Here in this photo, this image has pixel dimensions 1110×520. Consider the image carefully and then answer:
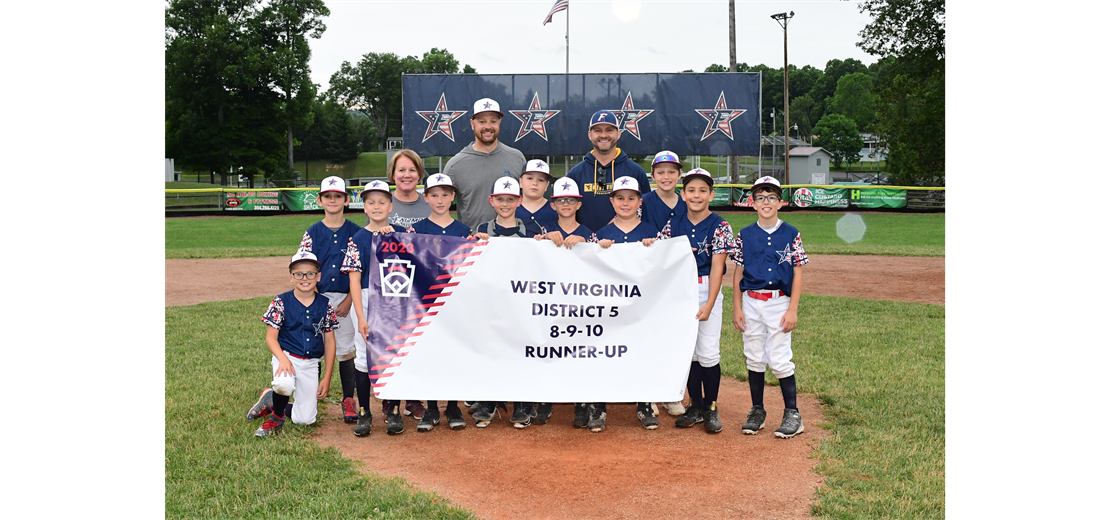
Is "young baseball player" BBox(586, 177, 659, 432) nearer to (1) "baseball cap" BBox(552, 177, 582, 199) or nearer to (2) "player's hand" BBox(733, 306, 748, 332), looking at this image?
(1) "baseball cap" BBox(552, 177, 582, 199)

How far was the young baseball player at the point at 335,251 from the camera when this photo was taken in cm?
624

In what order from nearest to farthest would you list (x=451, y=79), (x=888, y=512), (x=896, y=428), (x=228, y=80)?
(x=888, y=512) < (x=896, y=428) < (x=451, y=79) < (x=228, y=80)

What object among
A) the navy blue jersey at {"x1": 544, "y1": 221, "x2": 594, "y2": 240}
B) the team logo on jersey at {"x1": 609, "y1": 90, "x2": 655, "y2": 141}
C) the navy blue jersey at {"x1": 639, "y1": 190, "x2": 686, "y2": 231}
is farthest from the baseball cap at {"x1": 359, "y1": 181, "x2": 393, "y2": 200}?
the team logo on jersey at {"x1": 609, "y1": 90, "x2": 655, "y2": 141}

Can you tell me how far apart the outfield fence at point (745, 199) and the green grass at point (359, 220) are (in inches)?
60.8

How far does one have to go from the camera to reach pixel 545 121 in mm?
28266

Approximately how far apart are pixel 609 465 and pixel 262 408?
3000 millimetres

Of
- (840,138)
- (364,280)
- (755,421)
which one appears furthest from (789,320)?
(840,138)

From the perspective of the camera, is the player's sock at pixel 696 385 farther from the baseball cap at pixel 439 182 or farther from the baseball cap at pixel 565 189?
the baseball cap at pixel 439 182

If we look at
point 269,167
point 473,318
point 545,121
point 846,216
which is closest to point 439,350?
point 473,318

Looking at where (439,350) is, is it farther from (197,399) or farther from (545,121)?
(545,121)

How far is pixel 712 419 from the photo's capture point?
→ 6.07 metres

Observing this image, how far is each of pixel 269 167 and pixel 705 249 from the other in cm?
5101

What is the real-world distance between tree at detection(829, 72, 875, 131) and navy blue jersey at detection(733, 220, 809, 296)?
10726cm

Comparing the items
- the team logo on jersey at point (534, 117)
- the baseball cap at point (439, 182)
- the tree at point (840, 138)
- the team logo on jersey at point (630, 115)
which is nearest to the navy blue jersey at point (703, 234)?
the baseball cap at point (439, 182)
